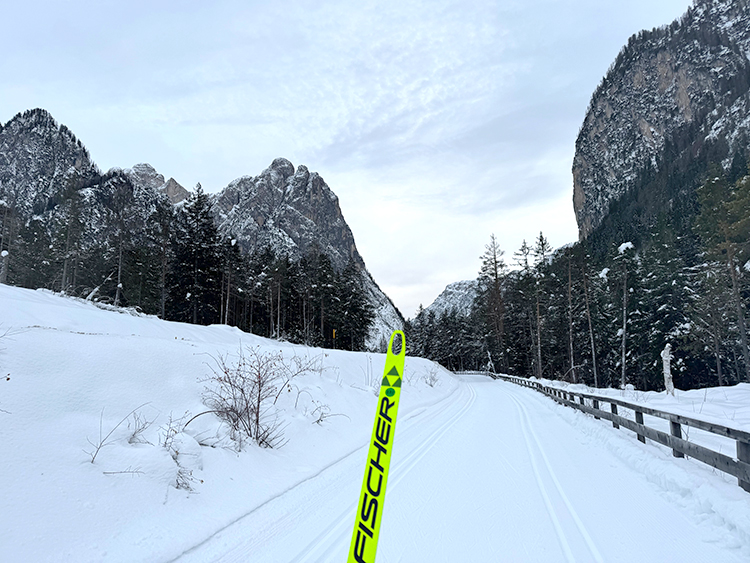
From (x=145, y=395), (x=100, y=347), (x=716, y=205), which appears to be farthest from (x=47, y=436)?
(x=716, y=205)

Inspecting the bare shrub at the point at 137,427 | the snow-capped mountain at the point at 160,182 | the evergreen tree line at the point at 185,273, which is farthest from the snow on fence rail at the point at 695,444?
the snow-capped mountain at the point at 160,182

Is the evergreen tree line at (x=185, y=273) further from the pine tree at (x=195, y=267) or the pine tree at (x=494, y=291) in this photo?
the pine tree at (x=494, y=291)

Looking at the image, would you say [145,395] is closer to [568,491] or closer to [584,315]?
[568,491]

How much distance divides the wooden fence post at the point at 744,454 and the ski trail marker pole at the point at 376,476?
5162 millimetres

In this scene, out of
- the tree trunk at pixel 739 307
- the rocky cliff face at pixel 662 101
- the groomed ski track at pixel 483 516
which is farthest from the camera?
the rocky cliff face at pixel 662 101

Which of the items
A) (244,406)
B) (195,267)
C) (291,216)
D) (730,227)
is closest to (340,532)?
(244,406)

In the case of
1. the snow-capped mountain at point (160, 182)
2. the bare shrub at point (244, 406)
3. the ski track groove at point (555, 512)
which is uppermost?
the snow-capped mountain at point (160, 182)

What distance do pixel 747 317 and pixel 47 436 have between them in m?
39.7

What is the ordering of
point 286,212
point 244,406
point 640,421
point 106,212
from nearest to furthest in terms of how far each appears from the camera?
point 244,406, point 640,421, point 106,212, point 286,212

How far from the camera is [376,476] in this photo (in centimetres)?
224

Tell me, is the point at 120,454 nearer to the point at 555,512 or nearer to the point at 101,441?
the point at 101,441

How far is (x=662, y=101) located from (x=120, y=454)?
155 metres

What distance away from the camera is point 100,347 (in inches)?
234

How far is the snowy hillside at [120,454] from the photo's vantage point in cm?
331
